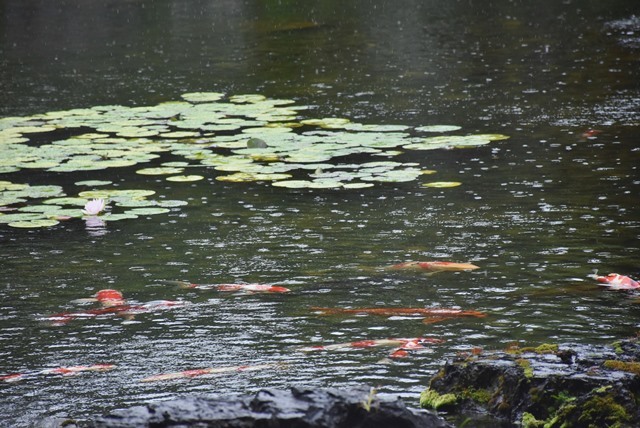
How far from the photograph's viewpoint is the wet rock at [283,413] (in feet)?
11.2

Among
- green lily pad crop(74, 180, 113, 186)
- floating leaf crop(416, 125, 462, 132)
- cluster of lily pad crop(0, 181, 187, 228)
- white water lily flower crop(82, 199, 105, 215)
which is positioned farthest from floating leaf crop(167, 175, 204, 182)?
floating leaf crop(416, 125, 462, 132)

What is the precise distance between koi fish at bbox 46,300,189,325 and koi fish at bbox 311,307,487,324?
2.42 ft

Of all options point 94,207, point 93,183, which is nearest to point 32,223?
point 94,207

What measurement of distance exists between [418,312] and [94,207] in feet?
8.98

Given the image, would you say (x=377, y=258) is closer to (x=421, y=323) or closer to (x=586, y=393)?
(x=421, y=323)

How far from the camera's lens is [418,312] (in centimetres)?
527

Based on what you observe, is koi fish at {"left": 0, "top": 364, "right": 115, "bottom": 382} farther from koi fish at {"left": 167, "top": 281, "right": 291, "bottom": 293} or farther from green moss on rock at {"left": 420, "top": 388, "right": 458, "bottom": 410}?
green moss on rock at {"left": 420, "top": 388, "right": 458, "bottom": 410}

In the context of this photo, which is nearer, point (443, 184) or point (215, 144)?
point (443, 184)

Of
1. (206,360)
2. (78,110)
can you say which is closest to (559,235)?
(206,360)

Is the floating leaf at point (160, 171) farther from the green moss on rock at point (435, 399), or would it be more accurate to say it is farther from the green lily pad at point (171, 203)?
the green moss on rock at point (435, 399)

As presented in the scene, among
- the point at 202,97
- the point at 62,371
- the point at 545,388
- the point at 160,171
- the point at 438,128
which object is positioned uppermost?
the point at 545,388

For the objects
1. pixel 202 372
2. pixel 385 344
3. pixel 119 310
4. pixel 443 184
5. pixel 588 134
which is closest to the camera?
pixel 202 372

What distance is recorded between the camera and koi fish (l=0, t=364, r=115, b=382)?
4.62 meters

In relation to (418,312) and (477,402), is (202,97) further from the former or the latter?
(477,402)
